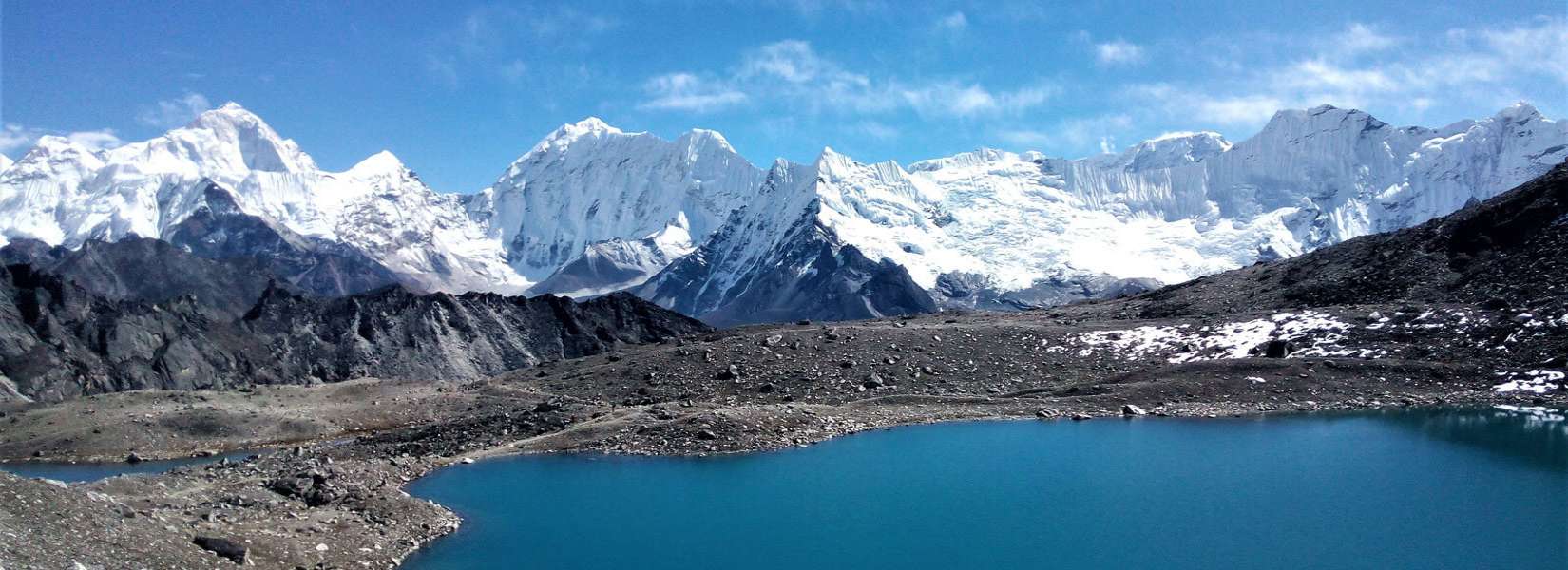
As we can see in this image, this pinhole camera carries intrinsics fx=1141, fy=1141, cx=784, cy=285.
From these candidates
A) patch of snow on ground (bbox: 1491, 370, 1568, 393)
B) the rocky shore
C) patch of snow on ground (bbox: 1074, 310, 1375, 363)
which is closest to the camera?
the rocky shore

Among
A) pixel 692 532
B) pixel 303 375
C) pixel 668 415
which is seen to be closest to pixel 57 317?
pixel 303 375

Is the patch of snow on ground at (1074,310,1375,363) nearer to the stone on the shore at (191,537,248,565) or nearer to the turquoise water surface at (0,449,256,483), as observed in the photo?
the turquoise water surface at (0,449,256,483)

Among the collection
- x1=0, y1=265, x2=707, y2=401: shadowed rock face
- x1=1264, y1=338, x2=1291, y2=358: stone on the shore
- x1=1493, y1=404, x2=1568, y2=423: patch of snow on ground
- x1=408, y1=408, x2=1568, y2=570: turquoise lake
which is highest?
x1=0, y1=265, x2=707, y2=401: shadowed rock face

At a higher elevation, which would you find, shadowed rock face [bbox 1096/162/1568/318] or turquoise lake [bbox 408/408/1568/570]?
shadowed rock face [bbox 1096/162/1568/318]

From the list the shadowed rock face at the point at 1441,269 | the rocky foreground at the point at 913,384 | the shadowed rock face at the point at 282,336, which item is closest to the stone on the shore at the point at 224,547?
the rocky foreground at the point at 913,384

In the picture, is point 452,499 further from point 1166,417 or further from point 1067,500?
point 1166,417

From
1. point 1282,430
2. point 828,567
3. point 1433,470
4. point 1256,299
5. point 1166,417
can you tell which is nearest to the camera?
point 828,567

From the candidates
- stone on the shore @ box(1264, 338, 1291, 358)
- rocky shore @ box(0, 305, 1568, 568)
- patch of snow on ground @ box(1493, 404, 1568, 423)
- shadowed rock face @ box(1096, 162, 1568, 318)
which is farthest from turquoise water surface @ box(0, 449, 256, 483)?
shadowed rock face @ box(1096, 162, 1568, 318)
